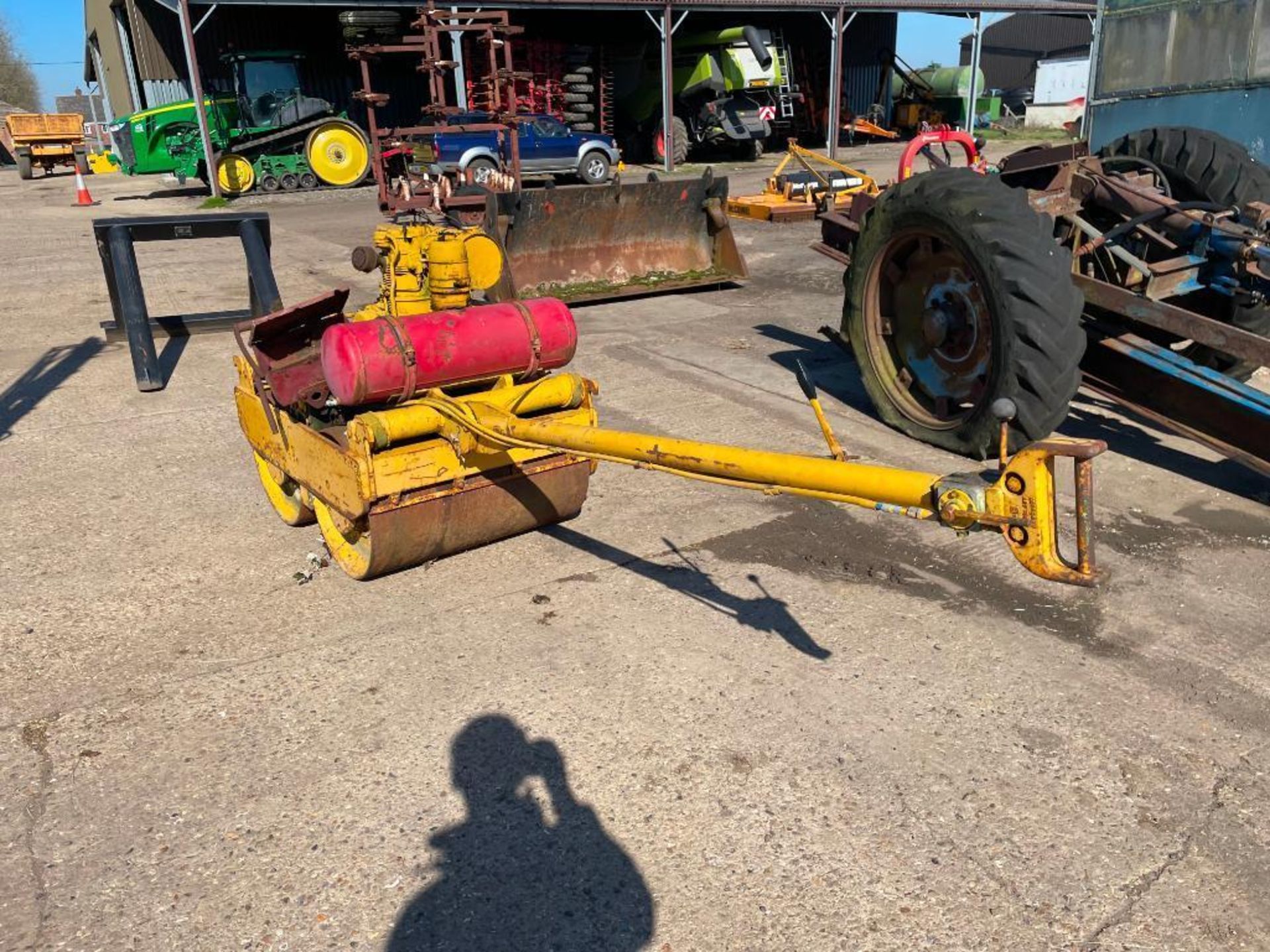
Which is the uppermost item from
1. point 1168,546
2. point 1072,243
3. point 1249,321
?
point 1072,243

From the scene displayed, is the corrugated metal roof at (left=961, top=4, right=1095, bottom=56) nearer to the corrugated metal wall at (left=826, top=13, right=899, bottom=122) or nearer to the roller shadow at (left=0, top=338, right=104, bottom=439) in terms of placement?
the corrugated metal wall at (left=826, top=13, right=899, bottom=122)

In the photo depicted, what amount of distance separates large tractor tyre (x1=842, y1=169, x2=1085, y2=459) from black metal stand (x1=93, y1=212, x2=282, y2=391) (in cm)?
367

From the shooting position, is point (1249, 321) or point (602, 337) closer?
point (1249, 321)

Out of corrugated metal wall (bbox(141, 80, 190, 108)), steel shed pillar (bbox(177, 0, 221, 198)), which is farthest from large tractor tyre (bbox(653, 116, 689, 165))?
corrugated metal wall (bbox(141, 80, 190, 108))

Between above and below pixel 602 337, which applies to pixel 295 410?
above

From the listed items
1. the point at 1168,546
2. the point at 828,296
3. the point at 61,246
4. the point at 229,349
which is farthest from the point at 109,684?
the point at 61,246

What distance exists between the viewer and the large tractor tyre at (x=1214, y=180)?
5.57 m

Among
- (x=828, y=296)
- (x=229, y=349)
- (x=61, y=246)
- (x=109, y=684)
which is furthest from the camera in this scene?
(x=61, y=246)

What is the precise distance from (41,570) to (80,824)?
1.86m

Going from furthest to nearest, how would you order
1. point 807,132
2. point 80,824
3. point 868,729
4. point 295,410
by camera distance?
point 807,132 → point 295,410 → point 868,729 → point 80,824

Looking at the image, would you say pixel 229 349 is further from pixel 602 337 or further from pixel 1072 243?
pixel 1072 243

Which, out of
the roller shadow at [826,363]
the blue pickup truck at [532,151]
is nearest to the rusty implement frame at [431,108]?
the blue pickup truck at [532,151]

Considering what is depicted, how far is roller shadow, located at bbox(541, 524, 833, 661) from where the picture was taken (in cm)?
353

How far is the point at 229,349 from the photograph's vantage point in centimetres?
787
